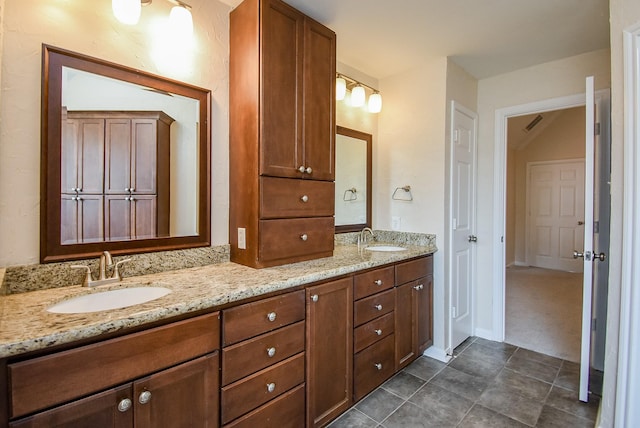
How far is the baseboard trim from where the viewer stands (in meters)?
2.53

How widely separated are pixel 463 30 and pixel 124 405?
9.17 feet

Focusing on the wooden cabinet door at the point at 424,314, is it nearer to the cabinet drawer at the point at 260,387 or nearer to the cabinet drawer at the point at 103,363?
the cabinet drawer at the point at 260,387

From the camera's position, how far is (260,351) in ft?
4.53

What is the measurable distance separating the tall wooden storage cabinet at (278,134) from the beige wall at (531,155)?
551cm

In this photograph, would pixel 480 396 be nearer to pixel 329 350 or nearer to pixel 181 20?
pixel 329 350

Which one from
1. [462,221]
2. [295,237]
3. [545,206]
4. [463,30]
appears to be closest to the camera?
[295,237]

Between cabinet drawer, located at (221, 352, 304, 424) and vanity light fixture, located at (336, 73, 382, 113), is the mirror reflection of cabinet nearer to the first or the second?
cabinet drawer, located at (221, 352, 304, 424)

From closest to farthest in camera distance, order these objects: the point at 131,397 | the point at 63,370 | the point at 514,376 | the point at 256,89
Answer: the point at 63,370 → the point at 131,397 → the point at 256,89 → the point at 514,376

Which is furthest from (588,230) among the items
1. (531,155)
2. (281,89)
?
(531,155)

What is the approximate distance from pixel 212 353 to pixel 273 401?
0.45 metres

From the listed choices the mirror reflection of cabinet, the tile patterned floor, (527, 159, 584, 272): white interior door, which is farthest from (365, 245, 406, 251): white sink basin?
(527, 159, 584, 272): white interior door

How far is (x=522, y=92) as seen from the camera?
2.77 meters

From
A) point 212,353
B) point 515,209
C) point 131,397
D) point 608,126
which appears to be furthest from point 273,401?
point 515,209

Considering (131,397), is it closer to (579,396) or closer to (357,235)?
(357,235)
